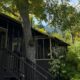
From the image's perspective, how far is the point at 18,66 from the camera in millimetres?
17672

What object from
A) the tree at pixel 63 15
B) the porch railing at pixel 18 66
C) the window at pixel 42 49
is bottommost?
the porch railing at pixel 18 66

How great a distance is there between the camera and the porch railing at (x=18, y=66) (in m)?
16.8

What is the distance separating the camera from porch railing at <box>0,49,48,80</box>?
16812 mm

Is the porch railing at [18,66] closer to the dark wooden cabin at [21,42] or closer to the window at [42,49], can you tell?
the dark wooden cabin at [21,42]

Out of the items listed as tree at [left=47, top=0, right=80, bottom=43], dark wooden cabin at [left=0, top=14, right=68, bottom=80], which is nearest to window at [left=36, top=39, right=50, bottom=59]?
dark wooden cabin at [left=0, top=14, right=68, bottom=80]

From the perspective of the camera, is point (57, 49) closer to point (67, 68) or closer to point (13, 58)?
point (67, 68)

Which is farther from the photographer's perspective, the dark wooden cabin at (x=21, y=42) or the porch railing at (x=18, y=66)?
the dark wooden cabin at (x=21, y=42)

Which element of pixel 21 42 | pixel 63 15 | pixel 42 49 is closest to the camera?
pixel 63 15

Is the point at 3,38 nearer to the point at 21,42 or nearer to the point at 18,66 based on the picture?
the point at 21,42

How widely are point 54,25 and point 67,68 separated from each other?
3524 millimetres

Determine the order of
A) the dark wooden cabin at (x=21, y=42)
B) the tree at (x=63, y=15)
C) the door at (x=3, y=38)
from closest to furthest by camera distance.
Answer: the tree at (x=63, y=15), the door at (x=3, y=38), the dark wooden cabin at (x=21, y=42)

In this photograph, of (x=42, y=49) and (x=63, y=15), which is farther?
(x=42, y=49)

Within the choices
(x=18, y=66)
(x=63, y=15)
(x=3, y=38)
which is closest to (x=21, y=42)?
(x=3, y=38)

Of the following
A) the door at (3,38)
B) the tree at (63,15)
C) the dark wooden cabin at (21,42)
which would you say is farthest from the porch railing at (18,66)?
the tree at (63,15)
